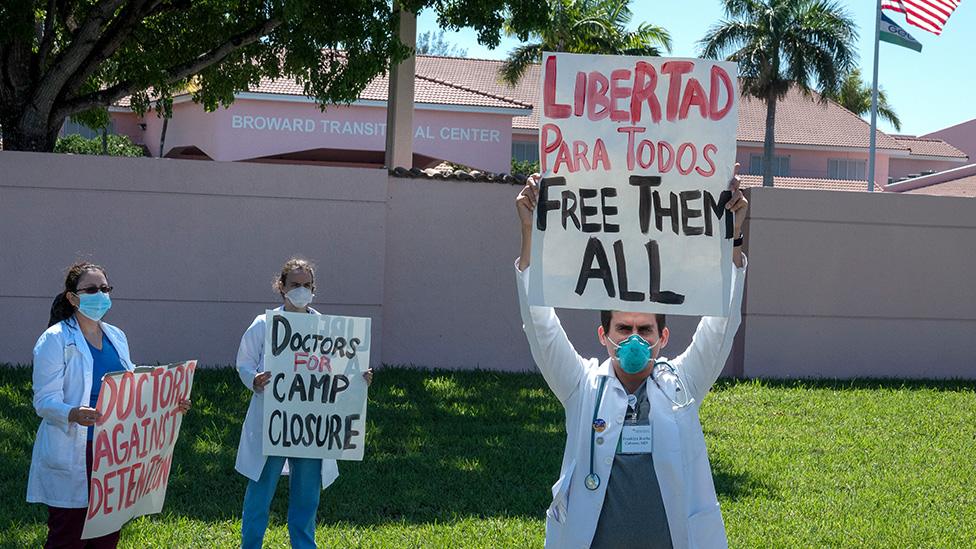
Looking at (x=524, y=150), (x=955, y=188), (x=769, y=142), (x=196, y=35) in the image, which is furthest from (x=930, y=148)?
(x=196, y=35)

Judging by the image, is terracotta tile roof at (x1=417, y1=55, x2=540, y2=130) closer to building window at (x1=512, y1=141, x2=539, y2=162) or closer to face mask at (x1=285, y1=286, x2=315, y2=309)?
building window at (x1=512, y1=141, x2=539, y2=162)

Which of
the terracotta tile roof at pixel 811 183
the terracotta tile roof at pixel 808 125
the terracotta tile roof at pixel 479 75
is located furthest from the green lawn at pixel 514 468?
the terracotta tile roof at pixel 808 125

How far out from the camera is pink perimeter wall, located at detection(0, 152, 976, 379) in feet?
42.7

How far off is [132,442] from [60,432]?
1.22ft

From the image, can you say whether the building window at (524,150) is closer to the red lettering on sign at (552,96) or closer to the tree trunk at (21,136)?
the tree trunk at (21,136)

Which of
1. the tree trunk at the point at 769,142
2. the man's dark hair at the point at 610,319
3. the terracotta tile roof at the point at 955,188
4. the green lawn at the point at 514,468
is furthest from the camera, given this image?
the tree trunk at the point at 769,142

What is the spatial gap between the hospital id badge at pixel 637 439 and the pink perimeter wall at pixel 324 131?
3154cm

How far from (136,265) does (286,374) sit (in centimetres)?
732

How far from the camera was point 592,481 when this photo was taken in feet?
12.7

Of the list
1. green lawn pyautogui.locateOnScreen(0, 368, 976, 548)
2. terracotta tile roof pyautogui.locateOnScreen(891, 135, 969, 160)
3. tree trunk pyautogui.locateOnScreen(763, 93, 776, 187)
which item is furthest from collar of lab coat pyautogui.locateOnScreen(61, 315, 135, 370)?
terracotta tile roof pyautogui.locateOnScreen(891, 135, 969, 160)

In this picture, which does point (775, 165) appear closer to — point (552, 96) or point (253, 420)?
point (253, 420)

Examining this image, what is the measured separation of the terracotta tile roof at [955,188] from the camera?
3091 centimetres

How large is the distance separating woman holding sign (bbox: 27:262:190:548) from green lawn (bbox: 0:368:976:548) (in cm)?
180

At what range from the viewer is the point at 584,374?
411 cm
